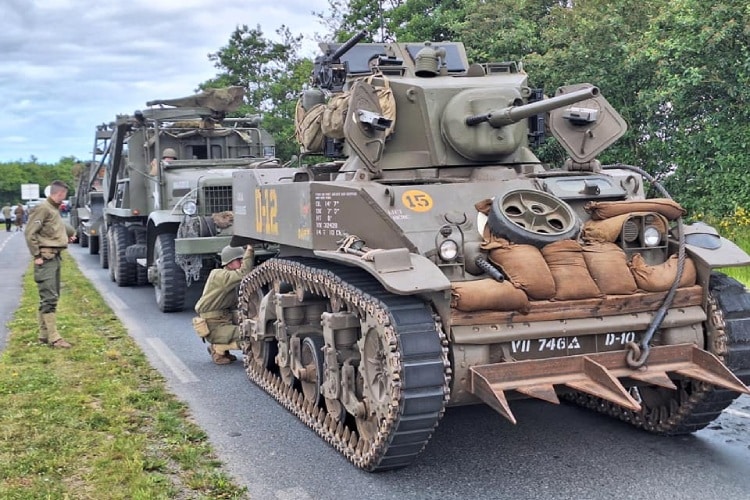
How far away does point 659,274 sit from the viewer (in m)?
5.81

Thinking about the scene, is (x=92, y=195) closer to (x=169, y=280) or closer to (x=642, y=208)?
(x=169, y=280)

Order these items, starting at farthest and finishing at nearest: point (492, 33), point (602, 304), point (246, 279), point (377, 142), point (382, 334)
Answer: point (492, 33)
point (246, 279)
point (377, 142)
point (602, 304)
point (382, 334)

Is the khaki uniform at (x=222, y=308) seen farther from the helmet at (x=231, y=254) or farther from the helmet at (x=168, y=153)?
the helmet at (x=168, y=153)

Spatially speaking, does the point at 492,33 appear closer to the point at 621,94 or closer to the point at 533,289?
the point at 621,94

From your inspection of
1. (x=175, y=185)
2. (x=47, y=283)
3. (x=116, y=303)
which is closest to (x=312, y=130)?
(x=47, y=283)

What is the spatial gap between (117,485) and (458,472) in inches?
84.4

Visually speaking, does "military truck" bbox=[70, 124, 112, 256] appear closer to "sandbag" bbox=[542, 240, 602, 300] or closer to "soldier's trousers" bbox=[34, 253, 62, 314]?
"soldier's trousers" bbox=[34, 253, 62, 314]

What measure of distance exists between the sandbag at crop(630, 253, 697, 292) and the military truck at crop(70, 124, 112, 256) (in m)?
13.4

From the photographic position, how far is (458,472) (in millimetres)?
5750

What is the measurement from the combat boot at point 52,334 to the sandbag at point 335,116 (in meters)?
4.25

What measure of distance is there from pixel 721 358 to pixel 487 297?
1.76 meters

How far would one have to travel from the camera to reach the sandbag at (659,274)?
577 cm

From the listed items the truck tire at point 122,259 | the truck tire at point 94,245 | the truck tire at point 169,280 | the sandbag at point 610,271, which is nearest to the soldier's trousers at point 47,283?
the truck tire at point 169,280

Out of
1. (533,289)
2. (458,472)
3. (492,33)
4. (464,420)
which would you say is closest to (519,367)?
(533,289)
